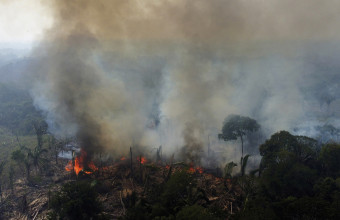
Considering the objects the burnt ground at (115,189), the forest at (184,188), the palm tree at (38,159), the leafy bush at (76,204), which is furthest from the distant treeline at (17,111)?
the leafy bush at (76,204)

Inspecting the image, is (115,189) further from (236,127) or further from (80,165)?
(236,127)

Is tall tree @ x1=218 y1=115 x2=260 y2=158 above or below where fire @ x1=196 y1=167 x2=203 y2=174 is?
above

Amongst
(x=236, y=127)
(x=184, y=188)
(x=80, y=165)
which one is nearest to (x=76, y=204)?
(x=184, y=188)

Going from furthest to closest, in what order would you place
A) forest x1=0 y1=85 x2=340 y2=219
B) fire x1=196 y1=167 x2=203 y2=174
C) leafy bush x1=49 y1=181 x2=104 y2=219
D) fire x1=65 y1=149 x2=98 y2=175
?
fire x1=196 y1=167 x2=203 y2=174 → fire x1=65 y1=149 x2=98 y2=175 → leafy bush x1=49 y1=181 x2=104 y2=219 → forest x1=0 y1=85 x2=340 y2=219

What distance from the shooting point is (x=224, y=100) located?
150 ft

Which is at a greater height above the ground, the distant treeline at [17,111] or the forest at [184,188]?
the distant treeline at [17,111]

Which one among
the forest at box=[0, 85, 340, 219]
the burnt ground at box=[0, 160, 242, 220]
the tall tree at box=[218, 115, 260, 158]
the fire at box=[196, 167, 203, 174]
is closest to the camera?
the forest at box=[0, 85, 340, 219]

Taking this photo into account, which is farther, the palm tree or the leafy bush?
the palm tree

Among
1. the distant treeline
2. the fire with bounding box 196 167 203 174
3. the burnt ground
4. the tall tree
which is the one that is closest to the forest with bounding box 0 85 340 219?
the burnt ground

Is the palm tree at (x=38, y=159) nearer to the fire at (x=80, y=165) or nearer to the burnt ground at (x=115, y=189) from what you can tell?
the burnt ground at (x=115, y=189)

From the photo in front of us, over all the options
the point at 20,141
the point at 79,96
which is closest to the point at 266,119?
the point at 79,96

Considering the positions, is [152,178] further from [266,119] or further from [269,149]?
[266,119]

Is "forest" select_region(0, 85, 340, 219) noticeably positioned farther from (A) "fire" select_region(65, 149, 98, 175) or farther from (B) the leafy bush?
(A) "fire" select_region(65, 149, 98, 175)

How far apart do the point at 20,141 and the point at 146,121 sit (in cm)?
2495
